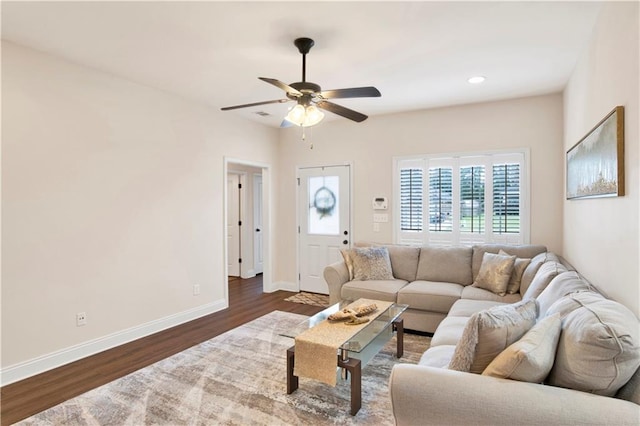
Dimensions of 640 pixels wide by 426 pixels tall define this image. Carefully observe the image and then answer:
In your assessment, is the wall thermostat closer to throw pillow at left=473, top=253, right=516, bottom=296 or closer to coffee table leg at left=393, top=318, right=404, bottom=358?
throw pillow at left=473, top=253, right=516, bottom=296

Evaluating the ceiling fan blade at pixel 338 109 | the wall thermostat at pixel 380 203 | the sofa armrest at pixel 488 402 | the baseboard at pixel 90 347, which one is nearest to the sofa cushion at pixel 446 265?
the wall thermostat at pixel 380 203

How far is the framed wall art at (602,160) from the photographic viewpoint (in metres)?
1.90

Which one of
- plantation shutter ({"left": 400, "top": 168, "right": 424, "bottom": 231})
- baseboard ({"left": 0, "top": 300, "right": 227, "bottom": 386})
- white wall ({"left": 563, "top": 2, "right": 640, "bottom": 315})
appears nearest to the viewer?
white wall ({"left": 563, "top": 2, "right": 640, "bottom": 315})

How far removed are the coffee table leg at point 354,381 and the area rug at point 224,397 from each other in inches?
2.2

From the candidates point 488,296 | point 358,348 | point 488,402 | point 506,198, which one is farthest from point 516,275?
point 488,402

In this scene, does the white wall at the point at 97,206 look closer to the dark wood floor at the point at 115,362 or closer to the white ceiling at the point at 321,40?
A: the dark wood floor at the point at 115,362

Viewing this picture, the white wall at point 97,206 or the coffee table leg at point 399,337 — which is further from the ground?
the white wall at point 97,206

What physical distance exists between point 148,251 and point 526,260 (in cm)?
402

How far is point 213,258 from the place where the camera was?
4.66 m

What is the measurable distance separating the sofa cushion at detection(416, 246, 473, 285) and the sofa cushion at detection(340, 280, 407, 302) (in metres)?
0.33

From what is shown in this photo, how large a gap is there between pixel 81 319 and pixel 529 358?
3.57 metres

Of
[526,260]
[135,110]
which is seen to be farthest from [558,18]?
[135,110]

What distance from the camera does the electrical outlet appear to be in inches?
126

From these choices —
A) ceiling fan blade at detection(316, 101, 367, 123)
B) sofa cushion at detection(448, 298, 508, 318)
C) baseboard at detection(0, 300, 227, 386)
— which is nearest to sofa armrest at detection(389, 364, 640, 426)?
sofa cushion at detection(448, 298, 508, 318)
